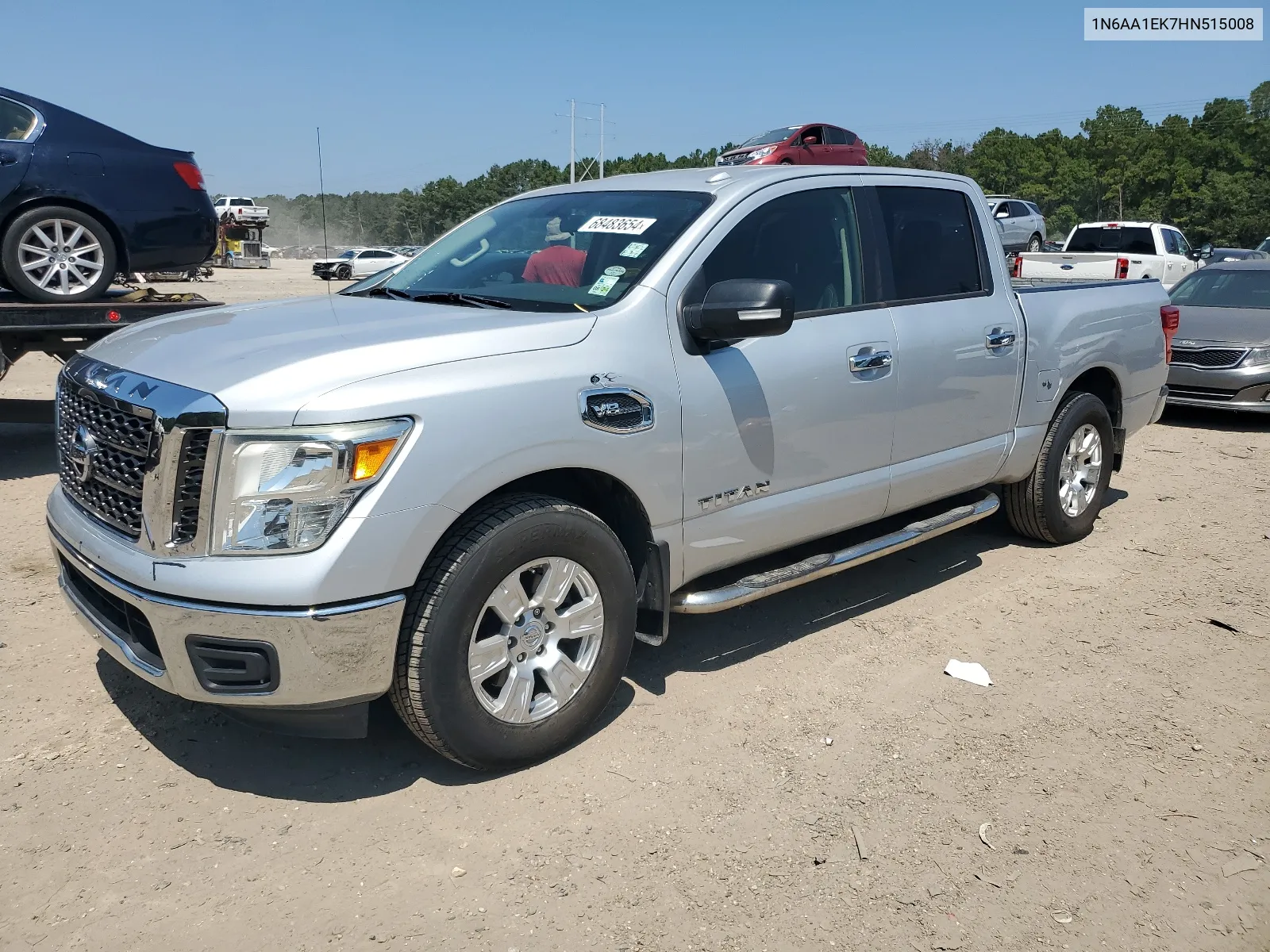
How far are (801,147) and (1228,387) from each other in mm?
12696

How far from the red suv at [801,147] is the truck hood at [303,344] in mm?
17655

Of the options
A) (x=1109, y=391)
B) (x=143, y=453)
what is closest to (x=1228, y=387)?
(x=1109, y=391)

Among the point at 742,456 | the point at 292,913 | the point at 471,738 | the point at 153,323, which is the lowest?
the point at 292,913

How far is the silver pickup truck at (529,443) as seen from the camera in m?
2.76

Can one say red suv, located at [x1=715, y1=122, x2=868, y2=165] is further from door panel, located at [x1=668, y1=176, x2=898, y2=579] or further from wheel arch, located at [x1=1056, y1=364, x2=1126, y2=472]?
door panel, located at [x1=668, y1=176, x2=898, y2=579]

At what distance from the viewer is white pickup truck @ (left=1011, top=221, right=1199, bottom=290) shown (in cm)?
1598

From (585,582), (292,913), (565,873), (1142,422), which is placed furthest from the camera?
(1142,422)

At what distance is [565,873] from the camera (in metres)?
2.83

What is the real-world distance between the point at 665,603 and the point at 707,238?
4.43 feet

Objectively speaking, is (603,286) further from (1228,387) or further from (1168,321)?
(1228,387)

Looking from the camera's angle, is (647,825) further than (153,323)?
No

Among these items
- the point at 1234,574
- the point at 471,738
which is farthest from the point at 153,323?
the point at 1234,574

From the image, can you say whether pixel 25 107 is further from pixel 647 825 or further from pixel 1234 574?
pixel 1234 574

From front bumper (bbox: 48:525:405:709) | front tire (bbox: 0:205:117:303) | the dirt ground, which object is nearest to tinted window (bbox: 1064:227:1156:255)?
the dirt ground
